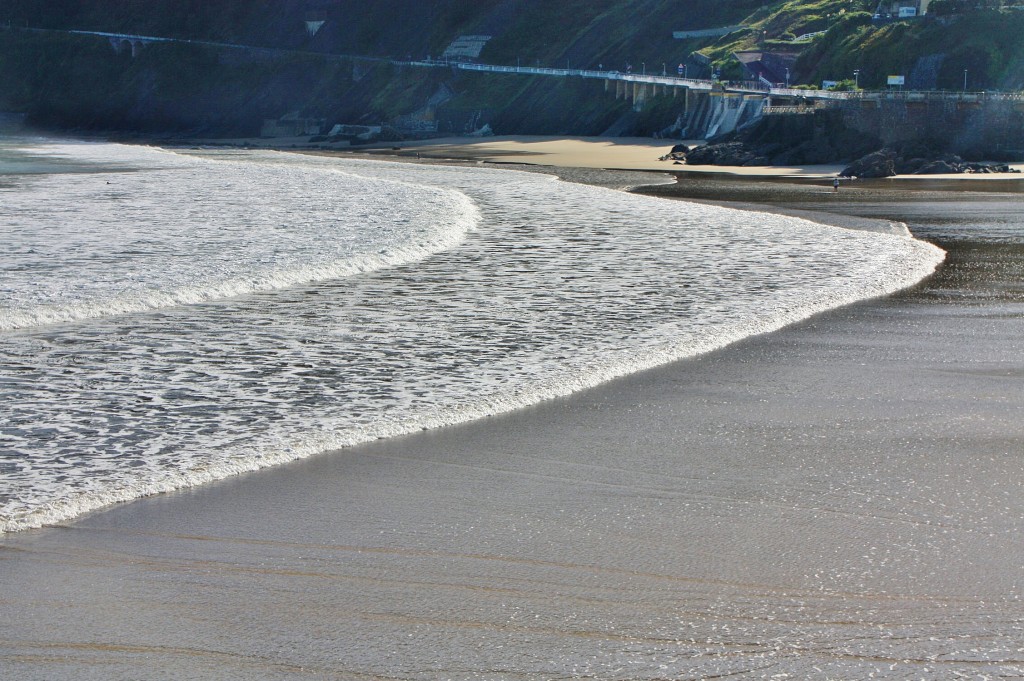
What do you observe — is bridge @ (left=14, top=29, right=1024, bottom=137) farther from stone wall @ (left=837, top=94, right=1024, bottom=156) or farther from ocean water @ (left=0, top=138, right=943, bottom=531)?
ocean water @ (left=0, top=138, right=943, bottom=531)

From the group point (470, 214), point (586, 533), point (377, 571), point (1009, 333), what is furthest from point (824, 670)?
point (470, 214)

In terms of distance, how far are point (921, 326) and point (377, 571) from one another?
8.05m

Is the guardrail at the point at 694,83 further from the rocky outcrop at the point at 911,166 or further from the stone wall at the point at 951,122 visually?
the rocky outcrop at the point at 911,166

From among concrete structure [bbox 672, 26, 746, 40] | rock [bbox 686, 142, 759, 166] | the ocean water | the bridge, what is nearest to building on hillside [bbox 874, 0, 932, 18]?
the bridge

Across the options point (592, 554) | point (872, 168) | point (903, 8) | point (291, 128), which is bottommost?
point (592, 554)

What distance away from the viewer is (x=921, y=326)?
12.1 meters

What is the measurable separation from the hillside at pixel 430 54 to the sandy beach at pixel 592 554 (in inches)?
2196

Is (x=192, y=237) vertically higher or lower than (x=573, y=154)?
lower

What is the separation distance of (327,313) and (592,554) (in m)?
7.15

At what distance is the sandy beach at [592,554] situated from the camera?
15.9ft

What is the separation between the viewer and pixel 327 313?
41.1 ft

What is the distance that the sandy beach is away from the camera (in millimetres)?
4848

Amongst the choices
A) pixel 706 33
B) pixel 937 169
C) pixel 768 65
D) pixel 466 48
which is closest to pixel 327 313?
pixel 937 169

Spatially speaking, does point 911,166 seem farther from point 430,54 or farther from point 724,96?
point 430,54
